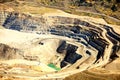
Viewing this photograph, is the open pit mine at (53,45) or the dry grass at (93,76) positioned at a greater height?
the dry grass at (93,76)

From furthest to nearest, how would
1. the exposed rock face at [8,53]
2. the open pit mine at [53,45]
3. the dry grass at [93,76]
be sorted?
1. the exposed rock face at [8,53]
2. the open pit mine at [53,45]
3. the dry grass at [93,76]

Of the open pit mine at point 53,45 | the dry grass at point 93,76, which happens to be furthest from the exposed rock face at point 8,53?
the dry grass at point 93,76

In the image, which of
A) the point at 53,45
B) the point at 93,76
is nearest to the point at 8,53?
the point at 53,45

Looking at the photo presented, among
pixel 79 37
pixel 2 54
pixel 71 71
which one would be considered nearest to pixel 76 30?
pixel 79 37

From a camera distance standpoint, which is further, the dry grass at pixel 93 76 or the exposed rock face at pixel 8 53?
the exposed rock face at pixel 8 53

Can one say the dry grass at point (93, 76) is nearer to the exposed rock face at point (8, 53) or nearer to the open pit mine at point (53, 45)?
the open pit mine at point (53, 45)

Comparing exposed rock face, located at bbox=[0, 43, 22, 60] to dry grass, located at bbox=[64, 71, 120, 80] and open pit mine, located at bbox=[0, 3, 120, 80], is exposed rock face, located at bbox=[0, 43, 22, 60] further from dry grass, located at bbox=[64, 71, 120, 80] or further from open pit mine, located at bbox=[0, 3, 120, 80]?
dry grass, located at bbox=[64, 71, 120, 80]

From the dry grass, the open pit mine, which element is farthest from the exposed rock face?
the dry grass

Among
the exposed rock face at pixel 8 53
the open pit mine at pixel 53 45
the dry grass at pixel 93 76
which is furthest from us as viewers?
the exposed rock face at pixel 8 53
